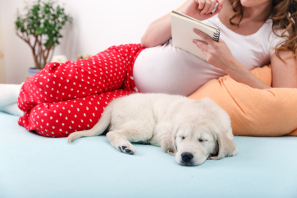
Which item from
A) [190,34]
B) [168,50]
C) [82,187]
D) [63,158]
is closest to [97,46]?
[168,50]

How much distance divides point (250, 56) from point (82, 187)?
1.17 metres

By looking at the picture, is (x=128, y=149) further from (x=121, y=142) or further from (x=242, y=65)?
(x=242, y=65)

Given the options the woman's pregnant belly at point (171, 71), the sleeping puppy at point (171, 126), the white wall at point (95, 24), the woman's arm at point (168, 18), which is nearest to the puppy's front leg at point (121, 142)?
the sleeping puppy at point (171, 126)

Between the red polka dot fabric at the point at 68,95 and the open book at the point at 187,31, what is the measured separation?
1.15 feet

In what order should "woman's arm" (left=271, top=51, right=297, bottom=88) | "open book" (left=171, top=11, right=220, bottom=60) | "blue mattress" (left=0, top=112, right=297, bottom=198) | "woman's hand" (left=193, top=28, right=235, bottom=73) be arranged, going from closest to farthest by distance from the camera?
"blue mattress" (left=0, top=112, right=297, bottom=198)
"open book" (left=171, top=11, right=220, bottom=60)
"woman's hand" (left=193, top=28, right=235, bottom=73)
"woman's arm" (left=271, top=51, right=297, bottom=88)

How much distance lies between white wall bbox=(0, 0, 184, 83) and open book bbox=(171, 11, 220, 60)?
34.5 inches

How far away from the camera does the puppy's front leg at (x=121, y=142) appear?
3.33 ft

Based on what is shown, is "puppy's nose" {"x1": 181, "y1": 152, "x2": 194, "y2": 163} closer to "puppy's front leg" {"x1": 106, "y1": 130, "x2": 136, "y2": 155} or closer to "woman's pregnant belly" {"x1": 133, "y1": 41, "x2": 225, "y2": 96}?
"puppy's front leg" {"x1": 106, "y1": 130, "x2": 136, "y2": 155}

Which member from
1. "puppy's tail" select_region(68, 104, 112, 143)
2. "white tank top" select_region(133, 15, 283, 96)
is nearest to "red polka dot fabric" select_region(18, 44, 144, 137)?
"puppy's tail" select_region(68, 104, 112, 143)

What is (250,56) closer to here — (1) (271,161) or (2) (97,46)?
(1) (271,161)

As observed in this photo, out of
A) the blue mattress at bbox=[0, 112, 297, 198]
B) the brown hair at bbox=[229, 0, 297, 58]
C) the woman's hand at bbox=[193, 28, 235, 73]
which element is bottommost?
the blue mattress at bbox=[0, 112, 297, 198]

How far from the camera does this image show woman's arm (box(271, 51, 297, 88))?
145 centimetres

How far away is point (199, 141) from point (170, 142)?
0.11 m

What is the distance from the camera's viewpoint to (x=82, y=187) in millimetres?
760
